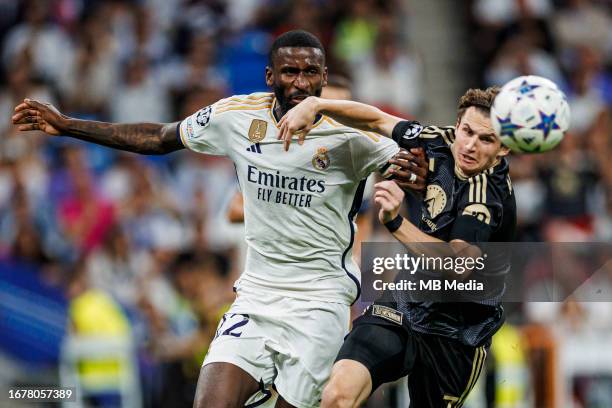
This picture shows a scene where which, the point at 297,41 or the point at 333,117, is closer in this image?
the point at 333,117

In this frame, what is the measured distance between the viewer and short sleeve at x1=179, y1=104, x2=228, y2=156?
7.01m

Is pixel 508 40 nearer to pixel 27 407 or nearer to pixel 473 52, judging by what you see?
pixel 473 52

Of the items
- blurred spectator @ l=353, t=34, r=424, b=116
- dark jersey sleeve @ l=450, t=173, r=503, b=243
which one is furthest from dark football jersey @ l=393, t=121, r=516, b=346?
blurred spectator @ l=353, t=34, r=424, b=116

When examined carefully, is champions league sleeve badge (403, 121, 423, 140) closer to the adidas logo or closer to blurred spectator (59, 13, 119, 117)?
the adidas logo

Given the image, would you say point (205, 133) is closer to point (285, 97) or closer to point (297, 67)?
point (285, 97)

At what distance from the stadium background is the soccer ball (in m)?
4.45

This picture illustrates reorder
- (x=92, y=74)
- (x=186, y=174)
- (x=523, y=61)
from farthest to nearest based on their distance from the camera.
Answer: (x=92, y=74)
(x=523, y=61)
(x=186, y=174)

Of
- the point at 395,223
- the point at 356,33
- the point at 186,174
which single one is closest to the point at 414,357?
the point at 395,223

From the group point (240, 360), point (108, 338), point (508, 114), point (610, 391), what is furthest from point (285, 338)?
point (610, 391)

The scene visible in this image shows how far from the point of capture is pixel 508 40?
1395 cm

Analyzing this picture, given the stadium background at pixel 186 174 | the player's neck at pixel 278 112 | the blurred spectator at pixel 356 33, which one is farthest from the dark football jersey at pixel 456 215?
the blurred spectator at pixel 356 33

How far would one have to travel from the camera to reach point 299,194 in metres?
6.79

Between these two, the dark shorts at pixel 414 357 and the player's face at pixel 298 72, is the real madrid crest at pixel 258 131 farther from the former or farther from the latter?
the dark shorts at pixel 414 357

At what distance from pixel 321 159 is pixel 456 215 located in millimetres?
800
